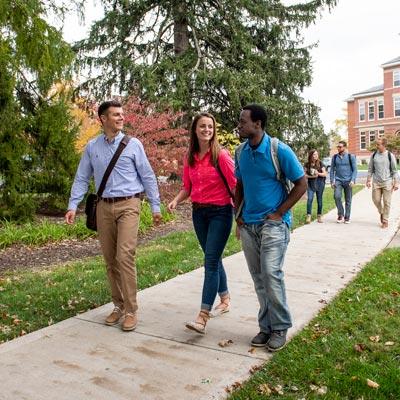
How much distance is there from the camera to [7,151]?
1136 cm

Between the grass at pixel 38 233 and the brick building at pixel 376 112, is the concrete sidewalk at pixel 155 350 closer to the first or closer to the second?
the grass at pixel 38 233

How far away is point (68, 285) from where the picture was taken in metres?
6.25

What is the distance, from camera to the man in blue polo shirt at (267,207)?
3881mm

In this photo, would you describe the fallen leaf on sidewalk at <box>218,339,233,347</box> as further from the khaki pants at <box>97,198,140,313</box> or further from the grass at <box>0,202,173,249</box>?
the grass at <box>0,202,173,249</box>

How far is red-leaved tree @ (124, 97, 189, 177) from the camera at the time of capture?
44.2 ft

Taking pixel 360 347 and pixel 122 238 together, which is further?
pixel 122 238

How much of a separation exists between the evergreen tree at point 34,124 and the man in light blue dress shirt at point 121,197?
367cm

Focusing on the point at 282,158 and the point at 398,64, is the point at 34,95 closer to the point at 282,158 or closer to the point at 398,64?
the point at 282,158

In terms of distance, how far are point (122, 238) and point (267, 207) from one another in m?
1.35

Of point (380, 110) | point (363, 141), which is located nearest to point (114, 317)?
point (380, 110)

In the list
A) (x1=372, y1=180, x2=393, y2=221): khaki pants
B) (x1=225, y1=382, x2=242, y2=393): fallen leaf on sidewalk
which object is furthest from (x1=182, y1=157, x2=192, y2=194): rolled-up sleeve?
(x1=372, y1=180, x2=393, y2=221): khaki pants

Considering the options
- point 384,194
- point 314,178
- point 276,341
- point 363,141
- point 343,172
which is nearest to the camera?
point 276,341

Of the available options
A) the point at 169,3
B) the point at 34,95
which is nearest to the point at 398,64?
the point at 169,3

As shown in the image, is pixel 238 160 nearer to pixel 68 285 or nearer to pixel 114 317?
pixel 114 317
